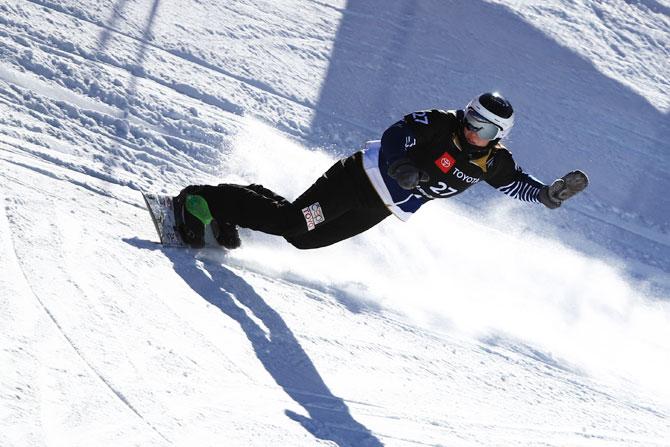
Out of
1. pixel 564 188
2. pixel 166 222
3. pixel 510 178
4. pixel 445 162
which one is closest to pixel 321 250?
pixel 166 222

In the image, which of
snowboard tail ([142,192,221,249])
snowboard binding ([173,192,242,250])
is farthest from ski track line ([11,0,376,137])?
snowboard binding ([173,192,242,250])

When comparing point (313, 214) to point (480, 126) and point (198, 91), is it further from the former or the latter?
point (198, 91)

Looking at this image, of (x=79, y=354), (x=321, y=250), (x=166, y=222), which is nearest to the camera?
(x=79, y=354)

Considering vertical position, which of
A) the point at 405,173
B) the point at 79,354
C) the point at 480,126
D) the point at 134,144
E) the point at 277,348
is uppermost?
the point at 480,126

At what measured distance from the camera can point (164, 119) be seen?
7051mm

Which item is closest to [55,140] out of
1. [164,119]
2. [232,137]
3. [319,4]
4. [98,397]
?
[164,119]

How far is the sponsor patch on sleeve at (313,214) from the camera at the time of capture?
5.73 m

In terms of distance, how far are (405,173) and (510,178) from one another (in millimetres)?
956

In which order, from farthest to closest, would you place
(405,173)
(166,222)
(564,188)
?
(166,222)
(564,188)
(405,173)

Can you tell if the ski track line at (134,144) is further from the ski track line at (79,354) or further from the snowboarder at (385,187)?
the ski track line at (79,354)

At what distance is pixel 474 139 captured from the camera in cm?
548

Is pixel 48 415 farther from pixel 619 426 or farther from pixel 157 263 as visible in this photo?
pixel 619 426

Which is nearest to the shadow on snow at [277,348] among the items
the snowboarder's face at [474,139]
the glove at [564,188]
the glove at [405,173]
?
the glove at [405,173]

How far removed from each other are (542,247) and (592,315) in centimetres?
82
